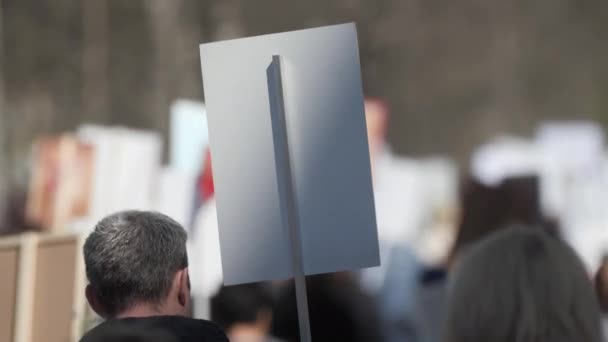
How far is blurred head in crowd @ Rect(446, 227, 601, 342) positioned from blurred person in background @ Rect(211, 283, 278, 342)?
1.67m

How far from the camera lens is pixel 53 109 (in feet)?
30.2

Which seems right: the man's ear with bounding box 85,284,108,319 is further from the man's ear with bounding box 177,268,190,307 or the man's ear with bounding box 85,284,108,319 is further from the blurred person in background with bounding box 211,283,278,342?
the blurred person in background with bounding box 211,283,278,342

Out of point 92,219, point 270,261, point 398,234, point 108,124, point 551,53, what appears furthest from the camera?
point 551,53

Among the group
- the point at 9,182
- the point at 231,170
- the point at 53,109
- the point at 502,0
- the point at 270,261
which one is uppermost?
the point at 502,0

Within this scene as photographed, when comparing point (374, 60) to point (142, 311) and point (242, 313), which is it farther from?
point (142, 311)

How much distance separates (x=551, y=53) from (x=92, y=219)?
22.2ft

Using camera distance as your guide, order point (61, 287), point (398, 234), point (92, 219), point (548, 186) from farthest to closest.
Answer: point (548, 186) < point (398, 234) < point (92, 219) < point (61, 287)

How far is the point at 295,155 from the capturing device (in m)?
1.84

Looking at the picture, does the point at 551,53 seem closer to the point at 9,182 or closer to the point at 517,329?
the point at 9,182

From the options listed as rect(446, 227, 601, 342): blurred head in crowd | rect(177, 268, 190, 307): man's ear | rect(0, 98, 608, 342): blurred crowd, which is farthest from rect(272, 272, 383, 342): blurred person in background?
rect(177, 268, 190, 307): man's ear

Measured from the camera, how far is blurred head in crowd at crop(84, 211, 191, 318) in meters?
1.56

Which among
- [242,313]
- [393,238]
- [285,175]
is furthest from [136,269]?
[393,238]

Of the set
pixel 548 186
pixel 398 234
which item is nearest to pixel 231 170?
pixel 398 234

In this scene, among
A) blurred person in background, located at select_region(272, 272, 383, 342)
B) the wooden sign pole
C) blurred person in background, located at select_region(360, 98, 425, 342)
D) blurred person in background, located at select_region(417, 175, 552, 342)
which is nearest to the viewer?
the wooden sign pole
